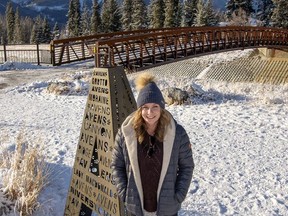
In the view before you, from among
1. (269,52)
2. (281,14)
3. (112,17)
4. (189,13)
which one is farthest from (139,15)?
(269,52)

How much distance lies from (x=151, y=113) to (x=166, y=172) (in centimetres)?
50

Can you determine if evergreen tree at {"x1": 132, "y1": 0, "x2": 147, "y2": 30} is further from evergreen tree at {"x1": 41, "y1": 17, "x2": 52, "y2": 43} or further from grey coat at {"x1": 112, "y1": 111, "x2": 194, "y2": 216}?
grey coat at {"x1": 112, "y1": 111, "x2": 194, "y2": 216}

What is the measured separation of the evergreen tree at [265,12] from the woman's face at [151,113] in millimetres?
63119

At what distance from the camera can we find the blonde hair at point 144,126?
9.30 feet

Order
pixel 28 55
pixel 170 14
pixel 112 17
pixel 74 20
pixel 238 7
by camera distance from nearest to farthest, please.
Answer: pixel 28 55 → pixel 170 14 → pixel 112 17 → pixel 238 7 → pixel 74 20

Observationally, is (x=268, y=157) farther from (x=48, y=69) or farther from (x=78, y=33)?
(x=78, y=33)

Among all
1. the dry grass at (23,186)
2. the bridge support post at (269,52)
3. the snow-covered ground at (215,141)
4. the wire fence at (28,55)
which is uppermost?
the dry grass at (23,186)

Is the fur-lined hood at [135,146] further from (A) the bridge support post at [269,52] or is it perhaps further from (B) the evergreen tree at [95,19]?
(B) the evergreen tree at [95,19]

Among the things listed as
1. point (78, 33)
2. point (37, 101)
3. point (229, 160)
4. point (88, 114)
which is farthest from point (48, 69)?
point (78, 33)

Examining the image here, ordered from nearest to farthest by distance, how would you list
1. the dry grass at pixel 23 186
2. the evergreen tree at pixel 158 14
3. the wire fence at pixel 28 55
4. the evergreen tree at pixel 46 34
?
1. the dry grass at pixel 23 186
2. the wire fence at pixel 28 55
3. the evergreen tree at pixel 158 14
4. the evergreen tree at pixel 46 34

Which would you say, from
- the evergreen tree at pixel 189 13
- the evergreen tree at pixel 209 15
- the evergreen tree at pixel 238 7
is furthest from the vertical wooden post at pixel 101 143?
the evergreen tree at pixel 238 7

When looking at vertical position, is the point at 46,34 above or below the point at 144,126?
below

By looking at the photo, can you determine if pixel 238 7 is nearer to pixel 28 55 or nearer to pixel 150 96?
pixel 28 55

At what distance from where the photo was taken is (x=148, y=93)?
2.85m
